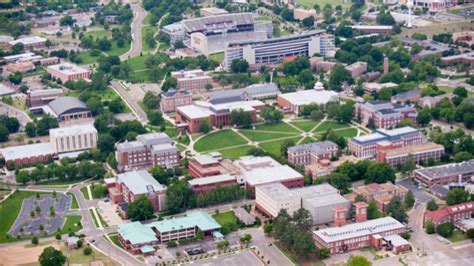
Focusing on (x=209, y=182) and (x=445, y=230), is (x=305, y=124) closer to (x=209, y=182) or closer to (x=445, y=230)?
(x=209, y=182)

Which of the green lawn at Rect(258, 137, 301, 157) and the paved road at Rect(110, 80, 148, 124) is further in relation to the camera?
the paved road at Rect(110, 80, 148, 124)

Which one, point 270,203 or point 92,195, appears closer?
point 270,203

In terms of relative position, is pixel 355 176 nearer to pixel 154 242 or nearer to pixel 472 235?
pixel 472 235

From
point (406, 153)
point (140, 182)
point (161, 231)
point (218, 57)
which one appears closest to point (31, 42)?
point (218, 57)

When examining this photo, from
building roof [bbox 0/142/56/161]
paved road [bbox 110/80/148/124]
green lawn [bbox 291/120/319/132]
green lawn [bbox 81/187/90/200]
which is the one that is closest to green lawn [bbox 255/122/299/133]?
green lawn [bbox 291/120/319/132]

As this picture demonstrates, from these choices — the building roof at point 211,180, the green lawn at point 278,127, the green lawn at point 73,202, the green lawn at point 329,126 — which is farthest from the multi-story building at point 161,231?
the green lawn at point 329,126

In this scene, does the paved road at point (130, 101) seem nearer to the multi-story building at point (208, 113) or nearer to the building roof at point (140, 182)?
the multi-story building at point (208, 113)

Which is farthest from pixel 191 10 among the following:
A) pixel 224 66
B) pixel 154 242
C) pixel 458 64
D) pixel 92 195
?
pixel 154 242

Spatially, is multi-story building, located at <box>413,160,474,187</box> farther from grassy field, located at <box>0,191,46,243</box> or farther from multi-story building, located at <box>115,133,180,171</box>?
grassy field, located at <box>0,191,46,243</box>
